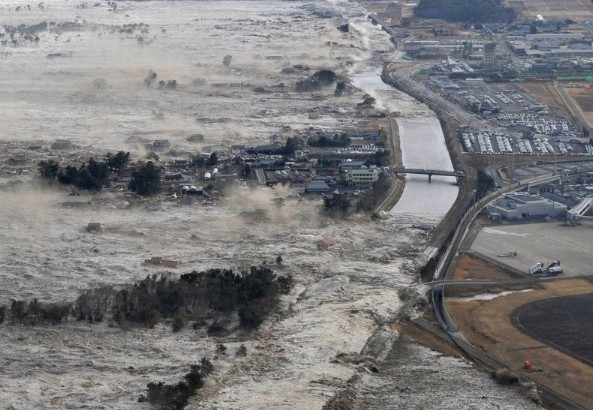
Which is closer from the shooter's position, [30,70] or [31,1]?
[30,70]

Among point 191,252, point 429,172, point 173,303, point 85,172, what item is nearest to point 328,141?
point 429,172

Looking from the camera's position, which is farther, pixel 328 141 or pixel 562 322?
pixel 328 141

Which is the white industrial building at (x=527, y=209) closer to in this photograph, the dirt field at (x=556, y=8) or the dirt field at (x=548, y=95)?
the dirt field at (x=548, y=95)

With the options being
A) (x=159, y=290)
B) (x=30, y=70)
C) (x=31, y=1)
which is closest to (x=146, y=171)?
(x=159, y=290)

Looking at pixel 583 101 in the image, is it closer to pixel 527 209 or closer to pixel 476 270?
pixel 527 209

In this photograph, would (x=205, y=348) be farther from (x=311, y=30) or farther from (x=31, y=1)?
(x=31, y=1)

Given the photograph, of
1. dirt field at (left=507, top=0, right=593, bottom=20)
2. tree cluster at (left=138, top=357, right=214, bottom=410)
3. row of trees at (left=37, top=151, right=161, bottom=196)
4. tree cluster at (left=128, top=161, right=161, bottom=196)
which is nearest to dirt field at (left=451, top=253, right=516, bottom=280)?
tree cluster at (left=138, top=357, right=214, bottom=410)

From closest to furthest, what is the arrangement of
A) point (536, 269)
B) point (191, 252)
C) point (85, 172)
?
point (536, 269) < point (191, 252) < point (85, 172)
